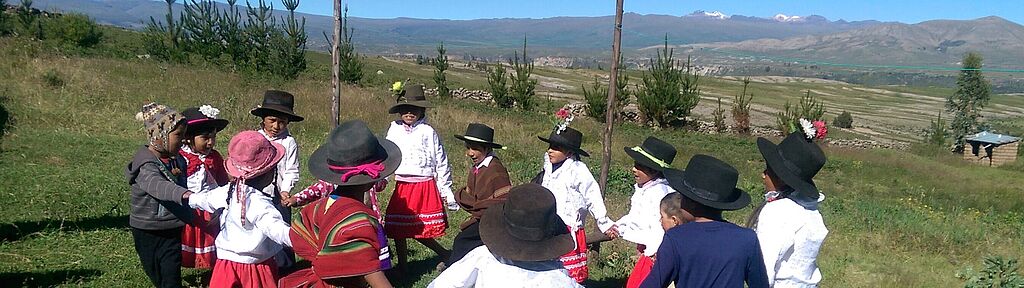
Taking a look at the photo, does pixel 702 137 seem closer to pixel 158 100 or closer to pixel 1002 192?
pixel 1002 192

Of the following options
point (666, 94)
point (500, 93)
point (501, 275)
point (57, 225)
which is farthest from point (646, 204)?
point (500, 93)

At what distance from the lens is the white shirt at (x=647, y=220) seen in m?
4.43

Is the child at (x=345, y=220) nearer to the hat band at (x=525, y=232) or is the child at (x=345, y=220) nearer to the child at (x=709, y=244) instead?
the hat band at (x=525, y=232)

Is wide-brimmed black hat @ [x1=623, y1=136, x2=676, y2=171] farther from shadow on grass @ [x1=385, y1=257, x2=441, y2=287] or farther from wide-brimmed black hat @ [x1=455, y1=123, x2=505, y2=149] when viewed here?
shadow on grass @ [x1=385, y1=257, x2=441, y2=287]

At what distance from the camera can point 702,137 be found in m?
28.5

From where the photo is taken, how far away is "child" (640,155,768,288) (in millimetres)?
3072

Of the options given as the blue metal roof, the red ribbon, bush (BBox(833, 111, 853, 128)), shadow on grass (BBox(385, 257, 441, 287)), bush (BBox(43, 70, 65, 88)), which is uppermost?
the red ribbon

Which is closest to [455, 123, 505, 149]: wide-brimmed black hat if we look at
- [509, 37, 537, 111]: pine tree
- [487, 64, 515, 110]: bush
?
[509, 37, 537, 111]: pine tree

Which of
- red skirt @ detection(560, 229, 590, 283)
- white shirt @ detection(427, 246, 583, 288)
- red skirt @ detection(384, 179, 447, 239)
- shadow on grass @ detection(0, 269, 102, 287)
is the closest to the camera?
white shirt @ detection(427, 246, 583, 288)

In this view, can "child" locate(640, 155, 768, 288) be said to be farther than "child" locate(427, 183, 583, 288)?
Yes

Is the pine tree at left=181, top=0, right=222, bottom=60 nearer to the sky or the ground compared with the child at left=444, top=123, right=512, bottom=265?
nearer to the sky

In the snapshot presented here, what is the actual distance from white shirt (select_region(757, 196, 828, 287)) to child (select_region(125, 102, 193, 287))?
2979mm

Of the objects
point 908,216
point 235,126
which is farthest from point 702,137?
point 235,126

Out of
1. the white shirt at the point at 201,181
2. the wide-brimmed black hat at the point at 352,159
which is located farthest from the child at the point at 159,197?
the wide-brimmed black hat at the point at 352,159
